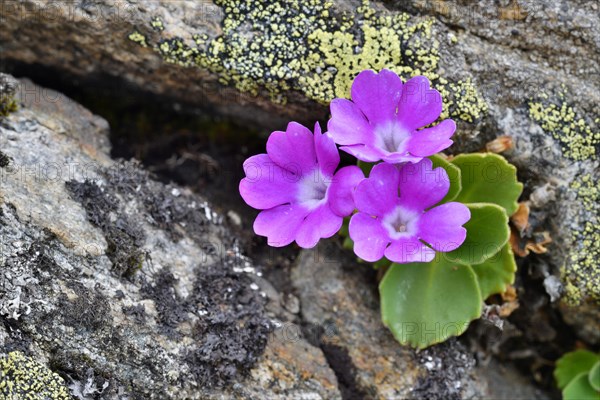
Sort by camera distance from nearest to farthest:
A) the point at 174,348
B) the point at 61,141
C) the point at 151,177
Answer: the point at 174,348 < the point at 61,141 < the point at 151,177

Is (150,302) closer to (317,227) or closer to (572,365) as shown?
(317,227)

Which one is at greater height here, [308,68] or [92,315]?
[308,68]

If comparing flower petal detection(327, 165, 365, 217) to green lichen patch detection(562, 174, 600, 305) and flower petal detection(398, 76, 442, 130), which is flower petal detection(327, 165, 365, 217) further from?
green lichen patch detection(562, 174, 600, 305)

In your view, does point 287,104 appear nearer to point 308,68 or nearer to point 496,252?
point 308,68

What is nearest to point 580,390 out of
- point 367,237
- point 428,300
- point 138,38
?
point 428,300

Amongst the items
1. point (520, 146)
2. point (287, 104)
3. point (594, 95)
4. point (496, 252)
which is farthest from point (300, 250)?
point (594, 95)

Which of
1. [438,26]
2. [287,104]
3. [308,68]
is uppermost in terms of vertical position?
[438,26]

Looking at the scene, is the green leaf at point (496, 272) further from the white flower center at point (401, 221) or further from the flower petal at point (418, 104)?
the flower petal at point (418, 104)
